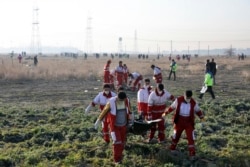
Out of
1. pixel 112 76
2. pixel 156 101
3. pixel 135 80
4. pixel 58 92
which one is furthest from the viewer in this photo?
pixel 58 92

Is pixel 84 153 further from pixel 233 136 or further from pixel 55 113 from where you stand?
pixel 55 113

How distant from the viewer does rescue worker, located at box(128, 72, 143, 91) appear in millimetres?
21792

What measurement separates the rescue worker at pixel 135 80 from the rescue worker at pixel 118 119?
11322mm

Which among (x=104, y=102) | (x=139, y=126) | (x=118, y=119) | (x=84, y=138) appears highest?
(x=104, y=102)

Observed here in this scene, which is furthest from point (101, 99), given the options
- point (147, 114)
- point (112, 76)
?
point (112, 76)

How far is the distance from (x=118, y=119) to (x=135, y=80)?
1213 centimetres

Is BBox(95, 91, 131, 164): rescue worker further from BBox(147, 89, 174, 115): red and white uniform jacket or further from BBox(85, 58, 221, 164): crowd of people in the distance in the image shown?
BBox(147, 89, 174, 115): red and white uniform jacket

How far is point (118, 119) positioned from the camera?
34.1 feet

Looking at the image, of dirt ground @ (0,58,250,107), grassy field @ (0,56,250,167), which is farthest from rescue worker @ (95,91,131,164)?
dirt ground @ (0,58,250,107)

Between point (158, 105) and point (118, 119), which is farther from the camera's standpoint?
point (158, 105)

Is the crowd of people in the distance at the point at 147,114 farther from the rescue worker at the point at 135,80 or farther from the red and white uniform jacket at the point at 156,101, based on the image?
the rescue worker at the point at 135,80

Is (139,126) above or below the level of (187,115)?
below

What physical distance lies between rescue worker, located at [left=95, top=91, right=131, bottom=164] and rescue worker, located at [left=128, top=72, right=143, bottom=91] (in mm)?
11322

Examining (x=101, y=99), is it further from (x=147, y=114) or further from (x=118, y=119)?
(x=118, y=119)
